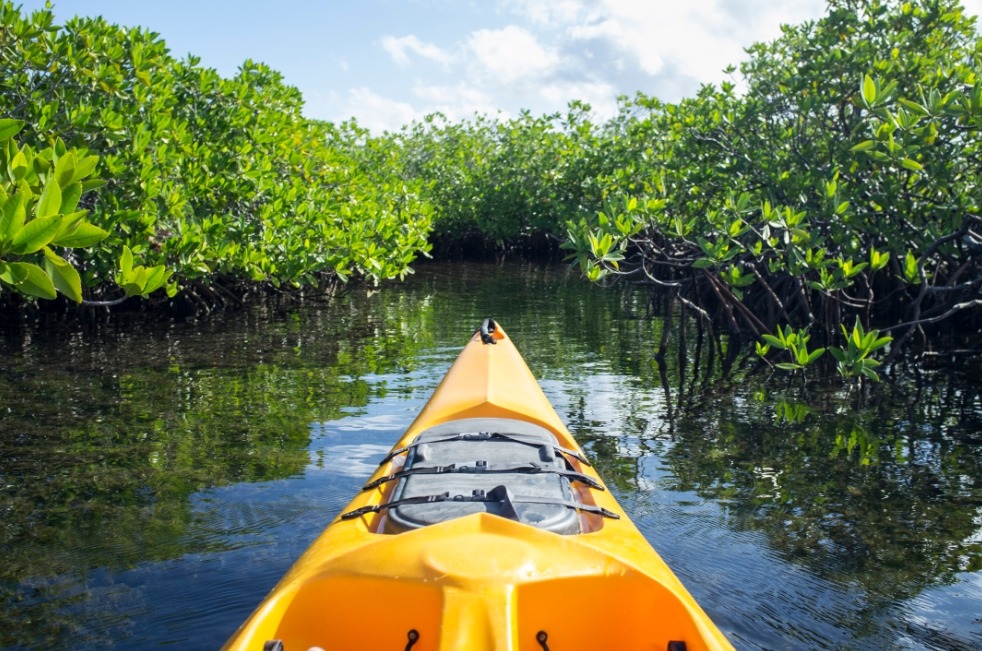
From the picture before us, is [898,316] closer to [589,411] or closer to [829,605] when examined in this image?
[589,411]

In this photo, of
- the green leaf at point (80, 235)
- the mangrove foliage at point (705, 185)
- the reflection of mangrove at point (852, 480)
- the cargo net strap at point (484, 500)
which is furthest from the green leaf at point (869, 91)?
the green leaf at point (80, 235)

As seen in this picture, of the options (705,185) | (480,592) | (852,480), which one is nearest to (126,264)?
(480,592)

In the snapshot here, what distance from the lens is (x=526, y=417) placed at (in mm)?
3881

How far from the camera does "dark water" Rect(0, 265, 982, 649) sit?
118 inches

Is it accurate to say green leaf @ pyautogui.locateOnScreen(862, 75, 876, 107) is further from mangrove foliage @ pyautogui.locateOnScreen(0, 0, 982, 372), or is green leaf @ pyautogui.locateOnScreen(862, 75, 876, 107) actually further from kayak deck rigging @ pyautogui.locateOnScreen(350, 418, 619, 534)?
kayak deck rigging @ pyautogui.locateOnScreen(350, 418, 619, 534)

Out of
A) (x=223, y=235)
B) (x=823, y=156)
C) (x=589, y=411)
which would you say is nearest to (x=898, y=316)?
(x=823, y=156)

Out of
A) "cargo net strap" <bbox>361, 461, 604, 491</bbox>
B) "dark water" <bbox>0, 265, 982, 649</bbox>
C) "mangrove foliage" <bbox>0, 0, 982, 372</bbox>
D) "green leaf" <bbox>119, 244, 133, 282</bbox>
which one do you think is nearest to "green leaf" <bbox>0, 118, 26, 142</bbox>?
"mangrove foliage" <bbox>0, 0, 982, 372</bbox>

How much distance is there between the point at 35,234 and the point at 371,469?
9.22ft

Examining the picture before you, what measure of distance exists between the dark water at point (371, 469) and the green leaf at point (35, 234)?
150cm

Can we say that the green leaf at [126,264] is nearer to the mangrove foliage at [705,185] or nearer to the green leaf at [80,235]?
the mangrove foliage at [705,185]

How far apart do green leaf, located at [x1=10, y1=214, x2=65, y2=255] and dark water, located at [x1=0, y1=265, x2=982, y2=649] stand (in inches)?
59.1

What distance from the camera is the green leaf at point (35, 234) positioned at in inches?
72.2

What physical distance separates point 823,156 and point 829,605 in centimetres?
491

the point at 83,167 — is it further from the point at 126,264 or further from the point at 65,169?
the point at 126,264
